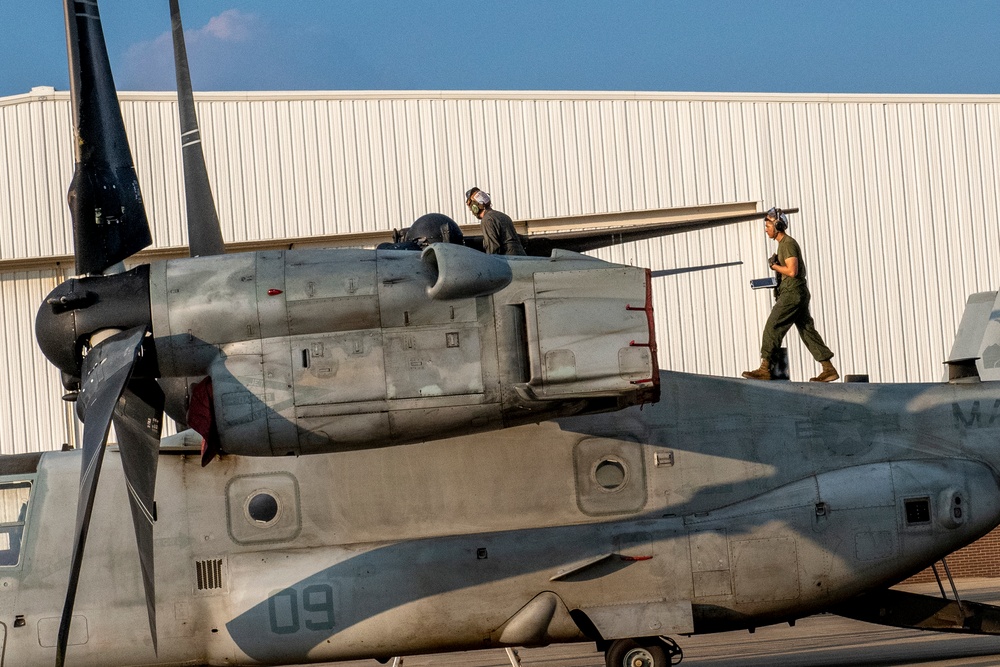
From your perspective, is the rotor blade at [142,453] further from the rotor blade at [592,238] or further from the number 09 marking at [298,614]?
the rotor blade at [592,238]

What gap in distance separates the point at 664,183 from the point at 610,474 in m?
11.0

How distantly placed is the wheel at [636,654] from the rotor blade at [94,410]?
15.7 ft

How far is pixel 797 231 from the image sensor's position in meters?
20.6

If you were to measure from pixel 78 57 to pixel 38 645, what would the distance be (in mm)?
5279

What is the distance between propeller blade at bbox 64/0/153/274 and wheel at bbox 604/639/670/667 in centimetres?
566

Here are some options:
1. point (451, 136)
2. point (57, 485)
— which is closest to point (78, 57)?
point (57, 485)

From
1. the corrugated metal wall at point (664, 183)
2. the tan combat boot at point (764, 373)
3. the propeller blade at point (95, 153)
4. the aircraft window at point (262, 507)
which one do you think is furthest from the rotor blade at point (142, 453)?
the corrugated metal wall at point (664, 183)

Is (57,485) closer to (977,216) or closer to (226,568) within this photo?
(226,568)

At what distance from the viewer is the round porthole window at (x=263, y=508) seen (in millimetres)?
10383

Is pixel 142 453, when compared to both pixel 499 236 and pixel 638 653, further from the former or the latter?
pixel 638 653

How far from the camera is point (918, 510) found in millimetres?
10664

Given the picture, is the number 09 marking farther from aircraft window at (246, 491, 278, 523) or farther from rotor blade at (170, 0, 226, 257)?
rotor blade at (170, 0, 226, 257)

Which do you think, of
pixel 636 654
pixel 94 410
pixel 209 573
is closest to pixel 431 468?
pixel 209 573

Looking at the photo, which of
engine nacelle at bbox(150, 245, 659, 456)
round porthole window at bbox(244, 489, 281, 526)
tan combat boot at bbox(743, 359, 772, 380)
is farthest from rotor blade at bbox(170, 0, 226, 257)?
tan combat boot at bbox(743, 359, 772, 380)
